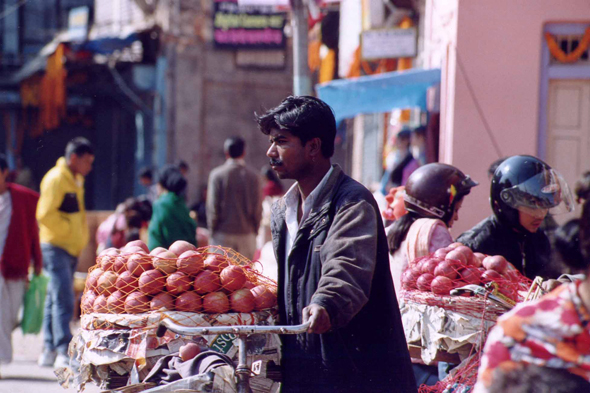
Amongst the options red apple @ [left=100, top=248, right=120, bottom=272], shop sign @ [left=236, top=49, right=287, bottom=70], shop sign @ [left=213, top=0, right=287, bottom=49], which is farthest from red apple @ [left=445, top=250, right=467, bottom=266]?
shop sign @ [left=236, top=49, right=287, bottom=70]

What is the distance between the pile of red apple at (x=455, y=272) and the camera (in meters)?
3.95

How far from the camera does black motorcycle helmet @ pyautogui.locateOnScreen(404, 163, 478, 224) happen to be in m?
4.83

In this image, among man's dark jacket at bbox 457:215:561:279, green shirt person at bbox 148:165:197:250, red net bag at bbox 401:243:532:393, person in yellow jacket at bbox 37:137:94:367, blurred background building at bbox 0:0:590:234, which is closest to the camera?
red net bag at bbox 401:243:532:393

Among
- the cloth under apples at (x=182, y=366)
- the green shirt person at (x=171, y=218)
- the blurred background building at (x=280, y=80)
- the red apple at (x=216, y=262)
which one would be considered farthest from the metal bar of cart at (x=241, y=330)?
the blurred background building at (x=280, y=80)

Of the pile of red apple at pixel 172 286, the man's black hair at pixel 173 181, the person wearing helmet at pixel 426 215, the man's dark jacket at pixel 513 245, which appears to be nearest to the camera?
the pile of red apple at pixel 172 286

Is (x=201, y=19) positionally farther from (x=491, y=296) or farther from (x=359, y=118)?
(x=491, y=296)

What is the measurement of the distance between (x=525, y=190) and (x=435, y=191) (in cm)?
52

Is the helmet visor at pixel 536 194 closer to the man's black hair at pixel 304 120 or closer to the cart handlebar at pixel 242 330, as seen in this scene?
the man's black hair at pixel 304 120

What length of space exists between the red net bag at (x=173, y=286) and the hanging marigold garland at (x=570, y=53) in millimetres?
5815

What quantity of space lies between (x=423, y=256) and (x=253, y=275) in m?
1.16

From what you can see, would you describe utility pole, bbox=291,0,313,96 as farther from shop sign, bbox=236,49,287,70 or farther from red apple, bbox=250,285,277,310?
shop sign, bbox=236,49,287,70

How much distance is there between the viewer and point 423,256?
4383 millimetres

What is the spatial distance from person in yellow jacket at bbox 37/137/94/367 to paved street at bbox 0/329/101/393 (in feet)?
0.70

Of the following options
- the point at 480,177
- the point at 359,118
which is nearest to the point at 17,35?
the point at 359,118
